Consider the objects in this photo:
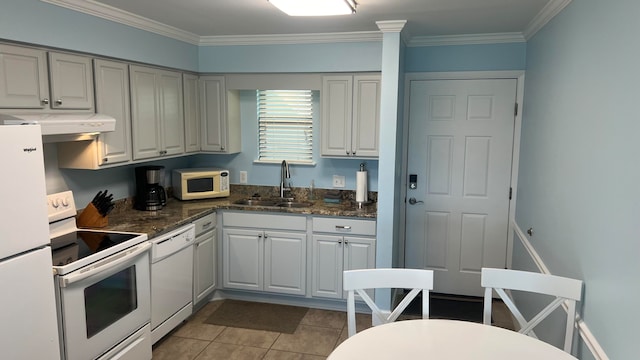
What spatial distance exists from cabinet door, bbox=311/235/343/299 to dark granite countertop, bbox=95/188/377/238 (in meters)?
0.25

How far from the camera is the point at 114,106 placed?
3.27m

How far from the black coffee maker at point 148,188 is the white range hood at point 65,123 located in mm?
804

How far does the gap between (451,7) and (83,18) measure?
7.75 ft

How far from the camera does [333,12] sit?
9.46ft

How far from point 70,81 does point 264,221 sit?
6.06 ft

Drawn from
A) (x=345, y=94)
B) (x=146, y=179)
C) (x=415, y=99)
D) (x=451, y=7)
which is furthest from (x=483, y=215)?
(x=146, y=179)

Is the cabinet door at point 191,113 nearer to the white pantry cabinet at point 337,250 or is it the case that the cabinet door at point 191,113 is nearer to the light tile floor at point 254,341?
the white pantry cabinet at point 337,250

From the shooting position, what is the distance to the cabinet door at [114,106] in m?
3.14

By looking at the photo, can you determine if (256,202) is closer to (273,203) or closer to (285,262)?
(273,203)

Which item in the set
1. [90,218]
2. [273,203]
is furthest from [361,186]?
[90,218]

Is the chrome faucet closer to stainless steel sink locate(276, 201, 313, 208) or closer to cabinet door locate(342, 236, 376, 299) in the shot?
stainless steel sink locate(276, 201, 313, 208)

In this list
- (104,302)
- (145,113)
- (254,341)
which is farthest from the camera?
(145,113)

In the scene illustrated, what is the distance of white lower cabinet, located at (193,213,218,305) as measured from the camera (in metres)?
3.82

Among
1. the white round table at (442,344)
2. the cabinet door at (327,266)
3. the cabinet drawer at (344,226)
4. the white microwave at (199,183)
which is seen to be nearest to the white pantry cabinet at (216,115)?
the white microwave at (199,183)
